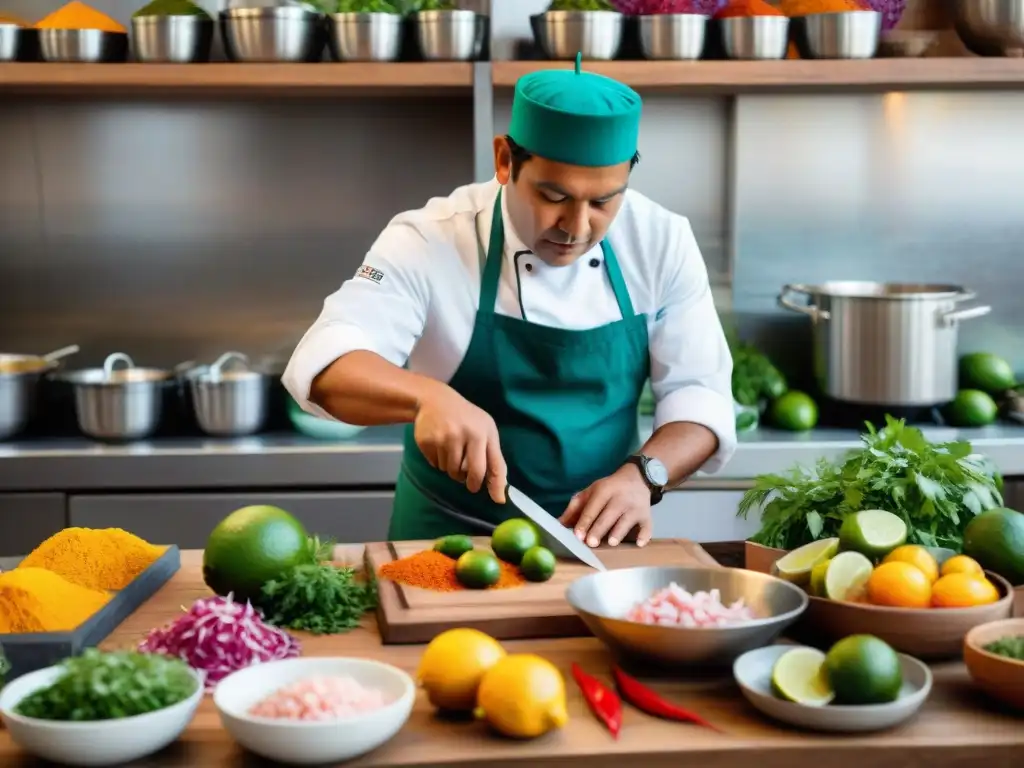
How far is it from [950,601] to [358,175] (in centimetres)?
278

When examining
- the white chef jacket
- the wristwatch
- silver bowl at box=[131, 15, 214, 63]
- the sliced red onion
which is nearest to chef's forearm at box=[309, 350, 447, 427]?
the white chef jacket

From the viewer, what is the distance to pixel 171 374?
3.80 m

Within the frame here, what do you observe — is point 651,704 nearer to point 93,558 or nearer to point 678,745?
point 678,745

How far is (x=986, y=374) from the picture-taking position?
3.83m

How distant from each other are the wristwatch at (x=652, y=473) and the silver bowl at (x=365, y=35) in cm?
166

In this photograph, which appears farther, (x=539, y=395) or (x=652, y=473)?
(x=539, y=395)

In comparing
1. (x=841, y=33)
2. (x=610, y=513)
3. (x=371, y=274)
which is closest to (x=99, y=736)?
(x=610, y=513)

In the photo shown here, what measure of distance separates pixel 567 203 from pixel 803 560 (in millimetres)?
715

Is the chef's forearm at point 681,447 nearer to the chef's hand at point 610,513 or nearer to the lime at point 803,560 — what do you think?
the chef's hand at point 610,513

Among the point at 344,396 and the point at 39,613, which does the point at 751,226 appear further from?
the point at 39,613

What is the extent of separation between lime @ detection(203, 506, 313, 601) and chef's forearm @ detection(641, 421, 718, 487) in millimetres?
800

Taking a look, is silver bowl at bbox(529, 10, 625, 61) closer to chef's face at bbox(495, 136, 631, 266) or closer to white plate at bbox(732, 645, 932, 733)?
chef's face at bbox(495, 136, 631, 266)

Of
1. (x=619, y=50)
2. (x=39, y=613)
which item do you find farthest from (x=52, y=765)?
(x=619, y=50)

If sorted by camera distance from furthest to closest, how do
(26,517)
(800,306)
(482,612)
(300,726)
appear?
1. (800,306)
2. (26,517)
3. (482,612)
4. (300,726)
